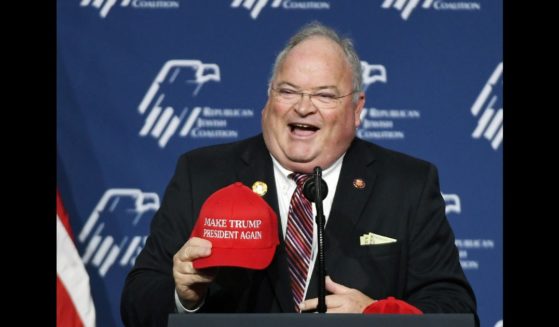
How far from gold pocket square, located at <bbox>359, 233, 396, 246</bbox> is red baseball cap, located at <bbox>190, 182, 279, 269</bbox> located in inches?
25.5

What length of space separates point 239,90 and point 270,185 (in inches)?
47.9

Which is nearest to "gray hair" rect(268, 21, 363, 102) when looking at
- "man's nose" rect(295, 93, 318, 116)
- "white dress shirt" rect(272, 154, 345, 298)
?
"man's nose" rect(295, 93, 318, 116)

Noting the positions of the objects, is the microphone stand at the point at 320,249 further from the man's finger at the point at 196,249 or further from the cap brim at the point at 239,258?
the man's finger at the point at 196,249

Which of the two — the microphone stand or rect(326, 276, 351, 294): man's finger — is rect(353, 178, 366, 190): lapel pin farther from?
the microphone stand

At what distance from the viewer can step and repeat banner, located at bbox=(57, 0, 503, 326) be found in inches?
163

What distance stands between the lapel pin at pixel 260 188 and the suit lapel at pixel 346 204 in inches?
8.3

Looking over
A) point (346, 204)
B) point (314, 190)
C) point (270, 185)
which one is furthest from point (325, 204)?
point (314, 190)

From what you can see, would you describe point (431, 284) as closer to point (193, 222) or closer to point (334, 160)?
point (334, 160)

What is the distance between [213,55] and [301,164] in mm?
1282

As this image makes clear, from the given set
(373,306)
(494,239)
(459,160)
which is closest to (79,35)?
(459,160)

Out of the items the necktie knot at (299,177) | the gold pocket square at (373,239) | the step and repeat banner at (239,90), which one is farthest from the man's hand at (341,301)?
the step and repeat banner at (239,90)

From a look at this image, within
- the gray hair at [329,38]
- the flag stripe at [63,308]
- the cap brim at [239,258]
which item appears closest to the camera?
the cap brim at [239,258]

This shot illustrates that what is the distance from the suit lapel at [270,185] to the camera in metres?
2.82

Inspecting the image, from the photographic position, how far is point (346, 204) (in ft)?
9.82
